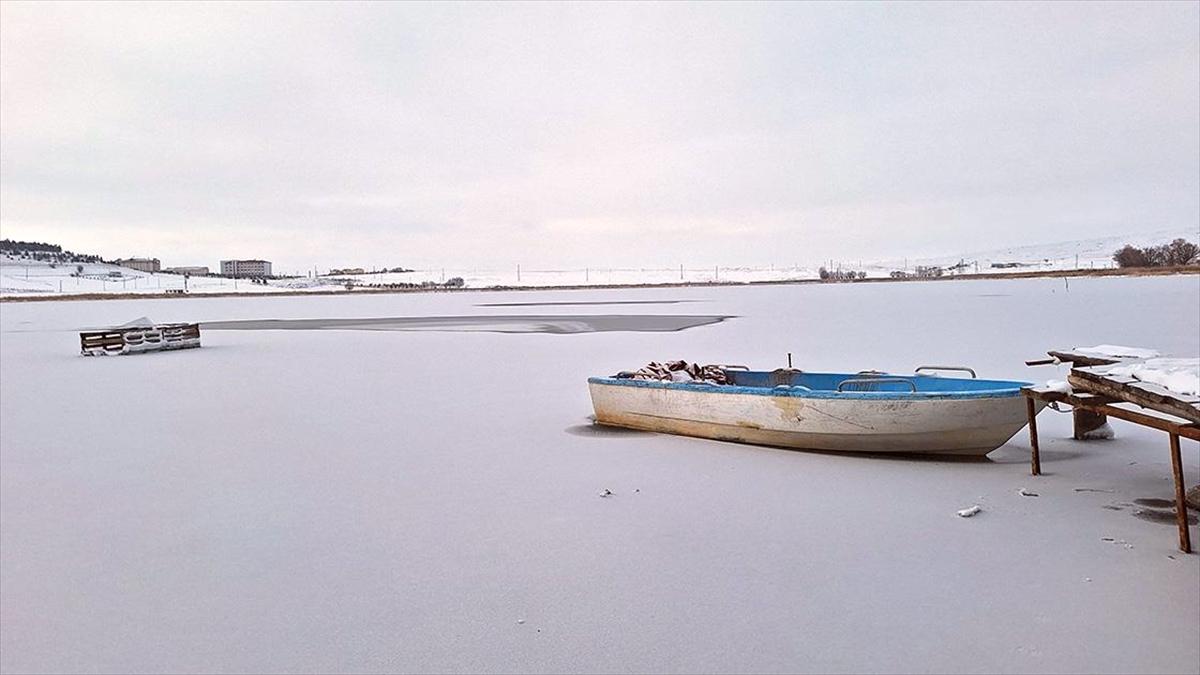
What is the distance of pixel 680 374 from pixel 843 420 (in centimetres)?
215

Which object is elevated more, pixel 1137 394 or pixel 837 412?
pixel 1137 394

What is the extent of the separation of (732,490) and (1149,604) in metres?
2.84

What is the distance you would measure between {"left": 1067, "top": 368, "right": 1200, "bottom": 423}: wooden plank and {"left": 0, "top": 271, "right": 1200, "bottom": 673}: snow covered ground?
2.52 ft

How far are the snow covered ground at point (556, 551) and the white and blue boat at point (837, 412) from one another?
0.20 m

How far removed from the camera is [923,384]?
8141mm

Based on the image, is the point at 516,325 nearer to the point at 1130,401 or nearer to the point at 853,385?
the point at 853,385

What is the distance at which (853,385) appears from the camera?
8.64 m

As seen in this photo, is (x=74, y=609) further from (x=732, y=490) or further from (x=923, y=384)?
(x=923, y=384)

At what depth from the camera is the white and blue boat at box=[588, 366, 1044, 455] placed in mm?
6715

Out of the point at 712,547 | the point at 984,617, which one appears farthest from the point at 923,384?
the point at 984,617

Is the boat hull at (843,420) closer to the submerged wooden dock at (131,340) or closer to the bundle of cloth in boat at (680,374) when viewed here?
the bundle of cloth in boat at (680,374)

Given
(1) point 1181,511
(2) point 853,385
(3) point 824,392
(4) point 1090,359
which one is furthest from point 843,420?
(1) point 1181,511

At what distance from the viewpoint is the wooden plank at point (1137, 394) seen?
14.5 feet

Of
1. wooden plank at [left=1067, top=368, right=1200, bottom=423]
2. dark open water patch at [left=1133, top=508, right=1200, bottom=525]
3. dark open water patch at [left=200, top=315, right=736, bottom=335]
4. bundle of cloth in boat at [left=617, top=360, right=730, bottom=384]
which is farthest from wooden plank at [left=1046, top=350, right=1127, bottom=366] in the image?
dark open water patch at [left=200, top=315, right=736, bottom=335]
